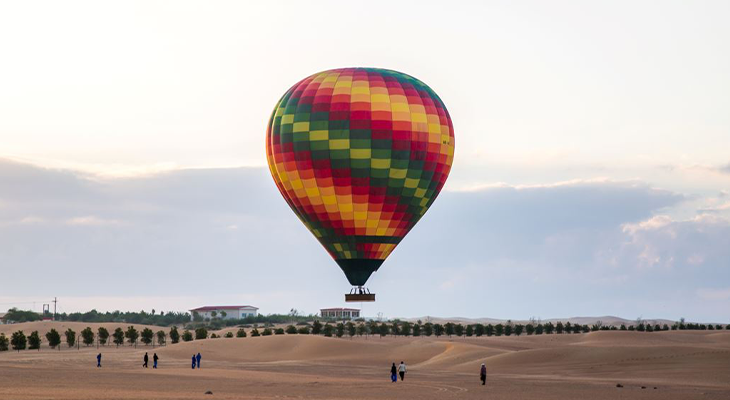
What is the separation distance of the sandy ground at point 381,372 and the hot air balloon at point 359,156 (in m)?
7.90

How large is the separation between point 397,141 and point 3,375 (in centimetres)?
2319

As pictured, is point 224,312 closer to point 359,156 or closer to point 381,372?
point 381,372

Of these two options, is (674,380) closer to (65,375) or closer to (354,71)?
(354,71)

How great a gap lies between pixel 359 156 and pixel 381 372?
50.2 ft

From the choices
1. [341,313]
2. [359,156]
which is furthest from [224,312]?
[359,156]

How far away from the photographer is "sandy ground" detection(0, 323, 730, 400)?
39062mm

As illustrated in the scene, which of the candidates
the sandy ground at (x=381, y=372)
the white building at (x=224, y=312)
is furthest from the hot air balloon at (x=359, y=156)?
the white building at (x=224, y=312)

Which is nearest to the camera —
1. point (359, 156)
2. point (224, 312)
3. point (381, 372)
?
point (359, 156)

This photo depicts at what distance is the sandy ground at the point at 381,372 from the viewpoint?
39.1m

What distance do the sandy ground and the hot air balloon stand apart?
790 centimetres

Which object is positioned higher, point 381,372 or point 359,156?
point 359,156

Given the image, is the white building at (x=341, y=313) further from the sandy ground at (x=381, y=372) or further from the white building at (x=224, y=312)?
the sandy ground at (x=381, y=372)

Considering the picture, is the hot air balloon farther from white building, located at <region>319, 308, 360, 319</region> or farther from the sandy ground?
white building, located at <region>319, 308, 360, 319</region>

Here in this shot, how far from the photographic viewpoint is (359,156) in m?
50.5
